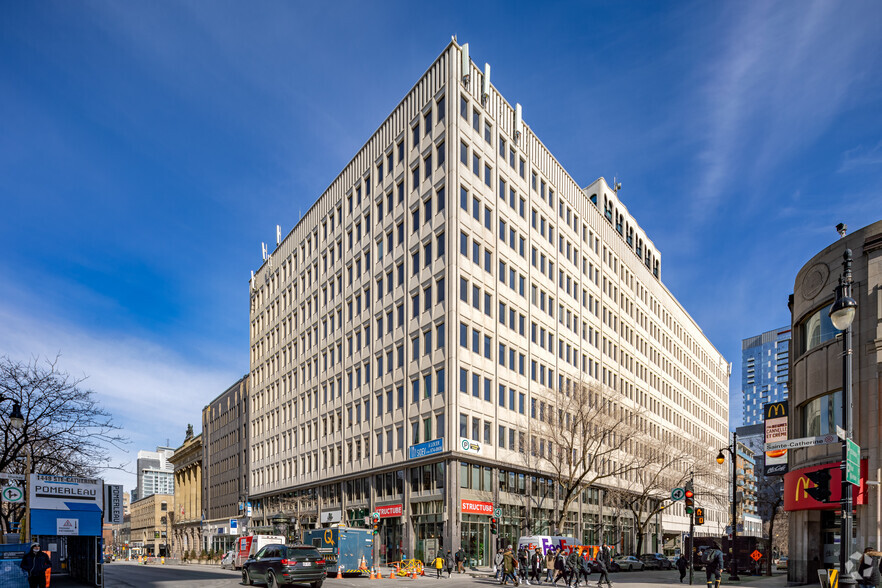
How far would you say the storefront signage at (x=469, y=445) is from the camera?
1875 inches

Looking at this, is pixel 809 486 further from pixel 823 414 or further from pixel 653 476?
pixel 653 476

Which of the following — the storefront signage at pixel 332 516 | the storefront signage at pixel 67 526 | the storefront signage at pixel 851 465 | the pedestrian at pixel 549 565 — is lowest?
the storefront signage at pixel 332 516

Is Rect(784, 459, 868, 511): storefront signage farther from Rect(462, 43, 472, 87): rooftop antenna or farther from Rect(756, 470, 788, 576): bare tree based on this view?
Rect(462, 43, 472, 87): rooftop antenna

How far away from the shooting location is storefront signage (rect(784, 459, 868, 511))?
2366cm

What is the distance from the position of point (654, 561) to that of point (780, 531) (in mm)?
65697

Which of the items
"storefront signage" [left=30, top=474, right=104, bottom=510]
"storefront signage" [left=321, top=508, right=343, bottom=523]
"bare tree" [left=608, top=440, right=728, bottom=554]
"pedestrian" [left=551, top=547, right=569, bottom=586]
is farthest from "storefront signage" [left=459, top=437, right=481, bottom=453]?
"storefront signage" [left=30, top=474, right=104, bottom=510]

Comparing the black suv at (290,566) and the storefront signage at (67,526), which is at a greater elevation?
the storefront signage at (67,526)

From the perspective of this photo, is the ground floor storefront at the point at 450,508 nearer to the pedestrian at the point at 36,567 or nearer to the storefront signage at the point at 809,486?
the storefront signage at the point at 809,486

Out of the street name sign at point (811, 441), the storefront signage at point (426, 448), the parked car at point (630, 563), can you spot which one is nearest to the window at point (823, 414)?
the street name sign at point (811, 441)

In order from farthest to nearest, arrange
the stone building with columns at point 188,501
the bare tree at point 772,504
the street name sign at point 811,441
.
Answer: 1. the stone building with columns at point 188,501
2. the bare tree at point 772,504
3. the street name sign at point 811,441

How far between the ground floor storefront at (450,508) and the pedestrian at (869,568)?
28.7m

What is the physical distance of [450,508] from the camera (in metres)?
46.4

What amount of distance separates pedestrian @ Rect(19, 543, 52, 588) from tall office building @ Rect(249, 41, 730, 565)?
30.2m

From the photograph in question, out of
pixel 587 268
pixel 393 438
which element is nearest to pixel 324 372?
pixel 393 438
